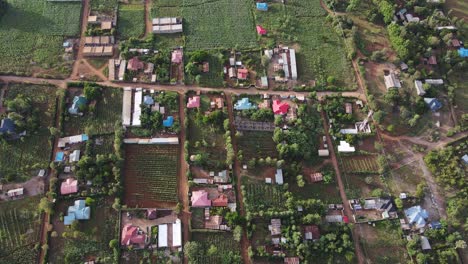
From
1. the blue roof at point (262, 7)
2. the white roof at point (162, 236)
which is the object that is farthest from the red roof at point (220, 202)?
the blue roof at point (262, 7)

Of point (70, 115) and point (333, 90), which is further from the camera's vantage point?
point (333, 90)

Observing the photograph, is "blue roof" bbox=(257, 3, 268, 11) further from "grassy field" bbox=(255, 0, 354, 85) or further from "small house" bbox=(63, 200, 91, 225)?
"small house" bbox=(63, 200, 91, 225)

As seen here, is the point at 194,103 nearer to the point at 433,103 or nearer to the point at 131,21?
the point at 131,21

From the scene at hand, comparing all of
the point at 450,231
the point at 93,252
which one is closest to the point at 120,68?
the point at 93,252

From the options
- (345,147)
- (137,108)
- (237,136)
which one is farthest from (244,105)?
(345,147)

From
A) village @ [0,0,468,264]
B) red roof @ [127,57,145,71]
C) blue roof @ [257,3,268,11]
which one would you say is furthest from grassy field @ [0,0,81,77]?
blue roof @ [257,3,268,11]

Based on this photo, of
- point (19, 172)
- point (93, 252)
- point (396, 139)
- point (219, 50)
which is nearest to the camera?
point (93, 252)

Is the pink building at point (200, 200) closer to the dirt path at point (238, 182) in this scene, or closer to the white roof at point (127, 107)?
the dirt path at point (238, 182)

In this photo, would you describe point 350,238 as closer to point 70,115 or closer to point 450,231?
point 450,231
